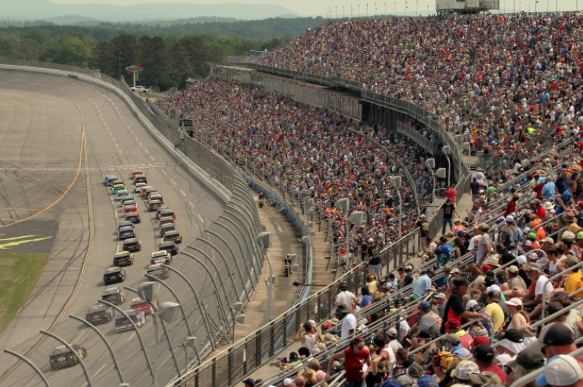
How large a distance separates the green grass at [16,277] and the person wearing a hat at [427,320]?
19829 mm

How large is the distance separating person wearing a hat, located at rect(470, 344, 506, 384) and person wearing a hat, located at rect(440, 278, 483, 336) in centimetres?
186

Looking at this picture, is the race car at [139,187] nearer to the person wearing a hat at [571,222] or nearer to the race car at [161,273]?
the race car at [161,273]

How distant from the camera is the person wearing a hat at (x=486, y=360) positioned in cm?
643

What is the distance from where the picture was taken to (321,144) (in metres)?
41.9

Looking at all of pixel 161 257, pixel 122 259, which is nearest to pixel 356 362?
pixel 161 257

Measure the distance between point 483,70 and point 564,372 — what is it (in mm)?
31247

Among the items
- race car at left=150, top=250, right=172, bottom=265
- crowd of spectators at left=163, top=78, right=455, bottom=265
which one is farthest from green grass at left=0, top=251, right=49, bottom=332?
crowd of spectators at left=163, top=78, right=455, bottom=265

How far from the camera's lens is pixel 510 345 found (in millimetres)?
7090

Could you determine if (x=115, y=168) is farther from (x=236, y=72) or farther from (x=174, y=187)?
(x=236, y=72)

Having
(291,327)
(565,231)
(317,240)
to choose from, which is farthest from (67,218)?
(565,231)

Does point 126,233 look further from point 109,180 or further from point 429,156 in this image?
point 429,156

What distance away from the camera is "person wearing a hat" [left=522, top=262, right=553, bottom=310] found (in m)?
8.56

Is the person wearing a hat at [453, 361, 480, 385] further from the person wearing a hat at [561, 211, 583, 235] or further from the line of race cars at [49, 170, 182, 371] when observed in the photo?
the line of race cars at [49, 170, 182, 371]

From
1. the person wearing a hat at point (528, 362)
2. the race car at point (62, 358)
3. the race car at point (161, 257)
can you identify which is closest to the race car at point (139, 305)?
the race car at point (62, 358)
